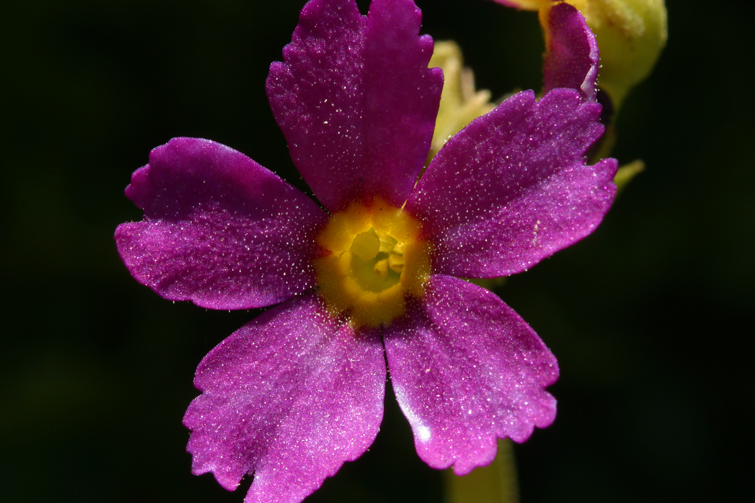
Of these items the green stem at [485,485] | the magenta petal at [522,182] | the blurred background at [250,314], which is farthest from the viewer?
the blurred background at [250,314]

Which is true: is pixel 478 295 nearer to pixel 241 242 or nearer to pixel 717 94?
pixel 241 242

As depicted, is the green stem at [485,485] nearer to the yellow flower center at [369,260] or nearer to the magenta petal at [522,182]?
the yellow flower center at [369,260]

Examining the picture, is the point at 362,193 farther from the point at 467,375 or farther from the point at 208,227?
the point at 467,375

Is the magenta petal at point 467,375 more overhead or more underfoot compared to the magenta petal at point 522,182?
more underfoot

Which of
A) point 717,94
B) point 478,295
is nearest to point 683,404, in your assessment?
point 717,94

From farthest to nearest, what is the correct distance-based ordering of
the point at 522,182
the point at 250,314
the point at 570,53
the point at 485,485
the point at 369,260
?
the point at 250,314 < the point at 485,485 < the point at 369,260 < the point at 570,53 < the point at 522,182

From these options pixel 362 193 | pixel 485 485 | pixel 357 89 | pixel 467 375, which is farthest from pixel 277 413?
pixel 485 485

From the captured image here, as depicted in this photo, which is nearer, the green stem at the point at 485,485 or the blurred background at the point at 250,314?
the green stem at the point at 485,485

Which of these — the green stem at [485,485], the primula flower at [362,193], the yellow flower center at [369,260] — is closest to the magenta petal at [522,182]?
the primula flower at [362,193]
